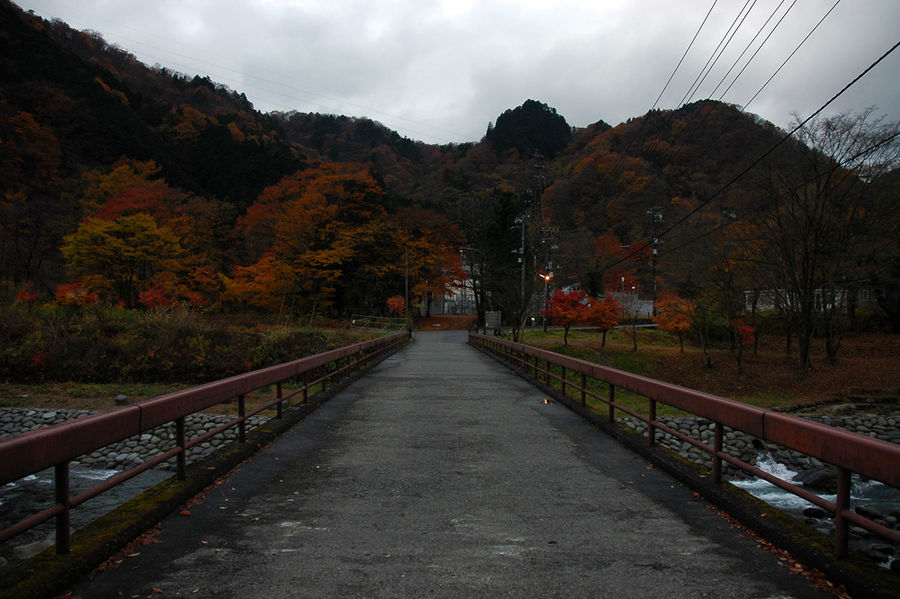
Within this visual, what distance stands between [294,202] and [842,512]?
55.6m

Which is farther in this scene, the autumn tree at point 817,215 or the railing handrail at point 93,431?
the autumn tree at point 817,215

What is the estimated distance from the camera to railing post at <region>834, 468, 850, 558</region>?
3.36 meters

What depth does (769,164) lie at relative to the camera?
954 inches

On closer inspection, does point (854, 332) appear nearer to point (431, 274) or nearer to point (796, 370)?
point (796, 370)

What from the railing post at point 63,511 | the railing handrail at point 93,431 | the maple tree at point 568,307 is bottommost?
the railing post at point 63,511

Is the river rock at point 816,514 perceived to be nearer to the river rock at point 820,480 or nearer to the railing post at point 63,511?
the river rock at point 820,480

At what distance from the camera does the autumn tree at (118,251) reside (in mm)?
36469

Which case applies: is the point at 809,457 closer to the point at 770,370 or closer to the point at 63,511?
the point at 63,511

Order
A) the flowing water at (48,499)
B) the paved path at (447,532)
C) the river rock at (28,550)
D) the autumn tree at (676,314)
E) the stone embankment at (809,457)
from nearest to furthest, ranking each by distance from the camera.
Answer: the paved path at (447,532)
the river rock at (28,550)
the stone embankment at (809,457)
the flowing water at (48,499)
the autumn tree at (676,314)

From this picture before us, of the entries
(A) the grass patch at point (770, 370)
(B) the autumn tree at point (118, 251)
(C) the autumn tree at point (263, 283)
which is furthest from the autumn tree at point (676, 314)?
(B) the autumn tree at point (118, 251)

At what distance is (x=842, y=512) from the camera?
11.0 ft

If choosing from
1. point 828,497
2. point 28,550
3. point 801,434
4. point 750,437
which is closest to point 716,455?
point 801,434

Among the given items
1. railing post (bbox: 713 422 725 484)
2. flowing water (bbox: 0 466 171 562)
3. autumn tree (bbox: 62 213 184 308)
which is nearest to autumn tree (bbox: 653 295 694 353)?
flowing water (bbox: 0 466 171 562)

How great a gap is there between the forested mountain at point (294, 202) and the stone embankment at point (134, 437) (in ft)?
61.7
